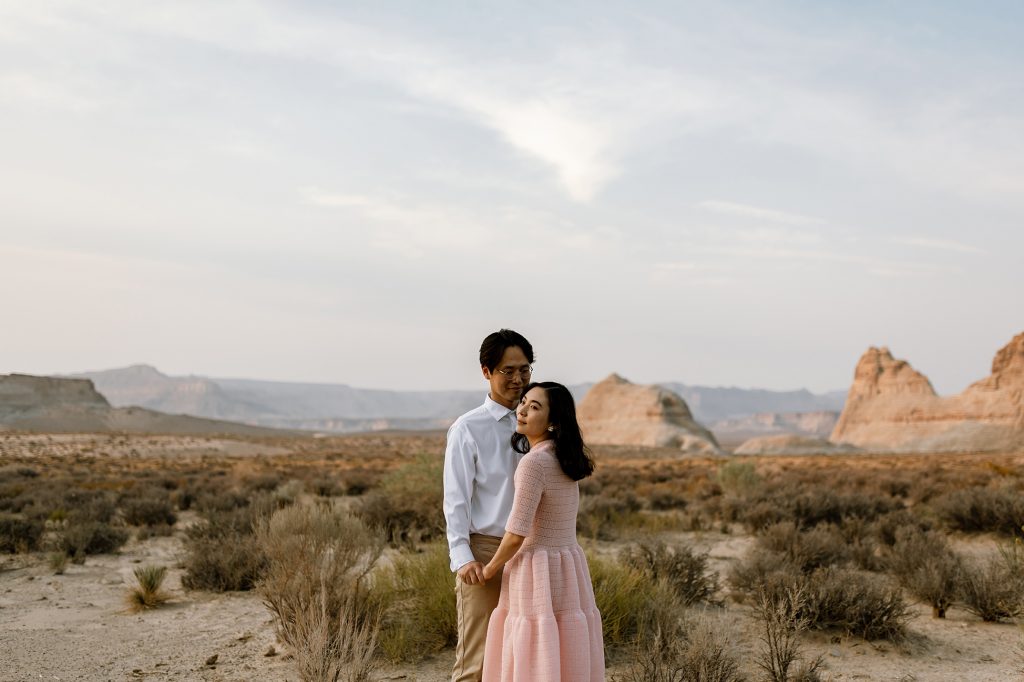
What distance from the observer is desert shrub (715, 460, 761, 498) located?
59.2 ft

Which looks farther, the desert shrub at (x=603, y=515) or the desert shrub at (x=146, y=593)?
the desert shrub at (x=603, y=515)

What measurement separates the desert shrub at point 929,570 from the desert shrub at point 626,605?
287cm

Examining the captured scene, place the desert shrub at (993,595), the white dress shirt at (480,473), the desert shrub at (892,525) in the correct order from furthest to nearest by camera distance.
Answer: the desert shrub at (892,525) → the desert shrub at (993,595) → the white dress shirt at (480,473)

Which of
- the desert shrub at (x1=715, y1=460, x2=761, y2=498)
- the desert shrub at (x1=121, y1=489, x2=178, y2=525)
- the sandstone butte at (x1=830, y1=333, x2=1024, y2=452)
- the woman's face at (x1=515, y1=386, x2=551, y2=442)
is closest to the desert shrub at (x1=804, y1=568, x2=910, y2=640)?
the woman's face at (x1=515, y1=386, x2=551, y2=442)

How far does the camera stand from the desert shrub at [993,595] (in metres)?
7.33

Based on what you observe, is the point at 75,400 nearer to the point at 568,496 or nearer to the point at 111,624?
the point at 111,624

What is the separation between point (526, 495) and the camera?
124 inches

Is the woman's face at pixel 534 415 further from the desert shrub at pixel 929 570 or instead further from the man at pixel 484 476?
the desert shrub at pixel 929 570

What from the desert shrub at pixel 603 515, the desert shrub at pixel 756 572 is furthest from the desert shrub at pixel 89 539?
the desert shrub at pixel 756 572

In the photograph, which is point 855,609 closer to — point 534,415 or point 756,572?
point 756,572

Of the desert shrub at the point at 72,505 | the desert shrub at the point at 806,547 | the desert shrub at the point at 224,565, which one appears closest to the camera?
the desert shrub at the point at 224,565

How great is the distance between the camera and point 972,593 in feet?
24.6

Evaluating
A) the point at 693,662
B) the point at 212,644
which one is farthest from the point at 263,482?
the point at 693,662

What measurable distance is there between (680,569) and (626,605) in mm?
1666
